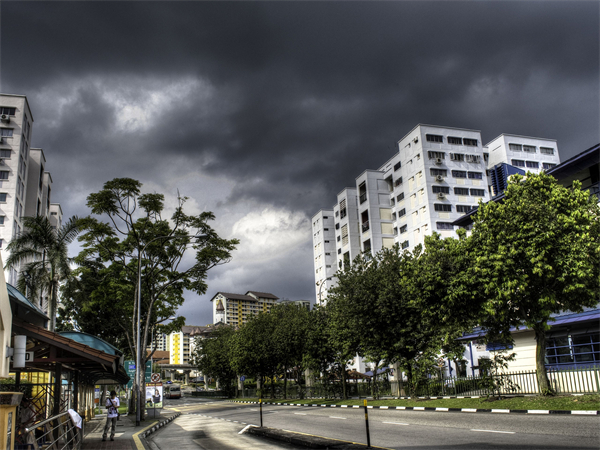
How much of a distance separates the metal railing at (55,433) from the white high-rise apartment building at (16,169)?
173 feet

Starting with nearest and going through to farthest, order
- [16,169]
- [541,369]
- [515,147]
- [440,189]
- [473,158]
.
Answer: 1. [541,369]
2. [16,169]
3. [440,189]
4. [473,158]
5. [515,147]

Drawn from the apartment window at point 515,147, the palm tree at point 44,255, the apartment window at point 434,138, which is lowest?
the palm tree at point 44,255

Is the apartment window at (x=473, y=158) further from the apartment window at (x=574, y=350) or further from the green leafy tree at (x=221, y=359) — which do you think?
the apartment window at (x=574, y=350)

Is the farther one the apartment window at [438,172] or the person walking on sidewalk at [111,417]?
the apartment window at [438,172]

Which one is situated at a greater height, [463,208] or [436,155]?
[436,155]

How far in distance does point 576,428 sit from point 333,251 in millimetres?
85462

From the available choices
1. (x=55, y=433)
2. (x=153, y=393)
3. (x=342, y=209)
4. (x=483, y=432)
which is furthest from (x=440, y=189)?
(x=55, y=433)

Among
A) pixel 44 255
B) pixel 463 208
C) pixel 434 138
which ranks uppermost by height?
pixel 434 138

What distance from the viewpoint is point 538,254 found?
18.2 m

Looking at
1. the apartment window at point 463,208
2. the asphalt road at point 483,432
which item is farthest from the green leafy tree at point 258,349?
the apartment window at point 463,208

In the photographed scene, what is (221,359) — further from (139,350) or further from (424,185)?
(139,350)

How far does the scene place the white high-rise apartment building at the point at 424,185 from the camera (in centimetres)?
6538

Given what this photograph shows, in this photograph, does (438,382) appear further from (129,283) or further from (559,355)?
(129,283)

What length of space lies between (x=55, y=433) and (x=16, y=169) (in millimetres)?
62517
